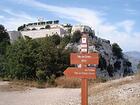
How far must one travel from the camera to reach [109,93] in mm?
18703

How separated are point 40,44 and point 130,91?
1093 inches

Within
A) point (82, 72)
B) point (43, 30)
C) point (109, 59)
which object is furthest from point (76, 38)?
point (82, 72)

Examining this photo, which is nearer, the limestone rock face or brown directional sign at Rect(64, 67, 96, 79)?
brown directional sign at Rect(64, 67, 96, 79)

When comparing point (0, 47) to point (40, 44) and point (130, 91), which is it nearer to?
point (40, 44)

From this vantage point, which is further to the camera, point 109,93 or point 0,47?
point 0,47

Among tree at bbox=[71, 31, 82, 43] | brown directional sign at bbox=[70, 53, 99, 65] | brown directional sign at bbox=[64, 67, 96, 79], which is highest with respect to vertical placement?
tree at bbox=[71, 31, 82, 43]

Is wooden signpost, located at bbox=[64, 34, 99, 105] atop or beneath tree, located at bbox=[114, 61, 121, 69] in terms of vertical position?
beneath

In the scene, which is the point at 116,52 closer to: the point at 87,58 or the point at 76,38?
the point at 76,38

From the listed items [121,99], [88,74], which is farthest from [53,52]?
[88,74]

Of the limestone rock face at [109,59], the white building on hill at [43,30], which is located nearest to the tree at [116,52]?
the limestone rock face at [109,59]

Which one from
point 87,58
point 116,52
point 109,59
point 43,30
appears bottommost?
point 87,58

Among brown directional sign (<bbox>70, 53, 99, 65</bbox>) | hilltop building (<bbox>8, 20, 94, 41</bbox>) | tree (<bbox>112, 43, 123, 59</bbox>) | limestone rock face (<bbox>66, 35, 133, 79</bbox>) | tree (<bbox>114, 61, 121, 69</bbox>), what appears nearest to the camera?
brown directional sign (<bbox>70, 53, 99, 65</bbox>)

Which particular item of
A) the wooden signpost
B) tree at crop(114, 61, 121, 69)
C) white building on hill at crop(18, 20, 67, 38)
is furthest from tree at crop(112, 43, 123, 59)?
the wooden signpost

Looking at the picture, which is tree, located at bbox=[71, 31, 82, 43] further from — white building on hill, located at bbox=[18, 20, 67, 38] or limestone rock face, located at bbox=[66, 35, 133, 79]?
white building on hill, located at bbox=[18, 20, 67, 38]
